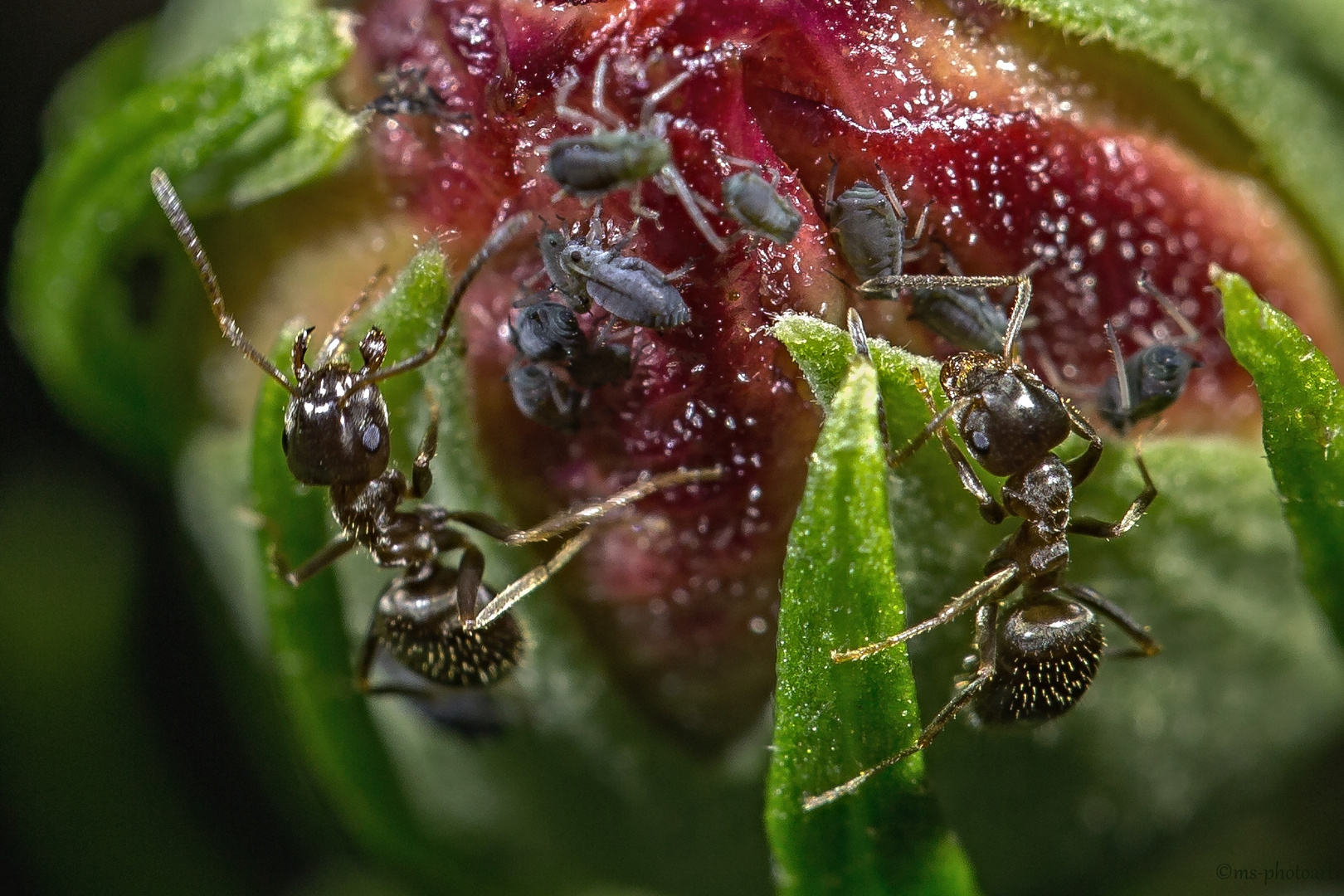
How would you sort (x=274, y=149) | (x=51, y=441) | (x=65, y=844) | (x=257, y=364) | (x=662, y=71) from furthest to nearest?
(x=51, y=441) → (x=65, y=844) → (x=257, y=364) → (x=274, y=149) → (x=662, y=71)

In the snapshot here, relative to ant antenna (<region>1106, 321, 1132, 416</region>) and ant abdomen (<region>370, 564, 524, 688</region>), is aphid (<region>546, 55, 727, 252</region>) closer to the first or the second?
ant antenna (<region>1106, 321, 1132, 416</region>)

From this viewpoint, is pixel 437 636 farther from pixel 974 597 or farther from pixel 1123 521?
pixel 1123 521

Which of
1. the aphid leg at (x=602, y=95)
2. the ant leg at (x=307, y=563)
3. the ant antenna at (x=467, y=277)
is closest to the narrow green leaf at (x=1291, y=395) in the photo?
the aphid leg at (x=602, y=95)

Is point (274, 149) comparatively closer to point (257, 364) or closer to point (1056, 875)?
point (257, 364)

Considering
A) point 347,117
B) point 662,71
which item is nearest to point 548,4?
point 662,71

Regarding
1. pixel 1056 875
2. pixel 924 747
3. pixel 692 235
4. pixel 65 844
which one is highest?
pixel 692 235

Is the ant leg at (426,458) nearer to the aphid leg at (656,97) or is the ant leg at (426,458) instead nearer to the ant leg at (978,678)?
the aphid leg at (656,97)
